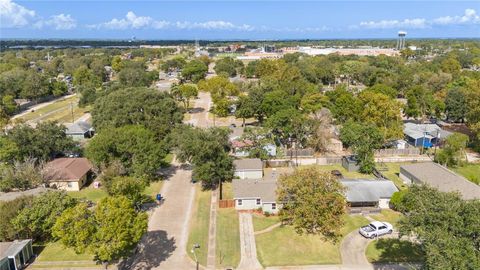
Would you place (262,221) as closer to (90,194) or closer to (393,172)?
(90,194)

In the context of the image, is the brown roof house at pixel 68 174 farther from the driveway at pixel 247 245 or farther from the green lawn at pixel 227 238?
the driveway at pixel 247 245

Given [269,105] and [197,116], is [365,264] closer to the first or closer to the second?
[269,105]

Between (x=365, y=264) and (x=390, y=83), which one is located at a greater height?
(x=390, y=83)

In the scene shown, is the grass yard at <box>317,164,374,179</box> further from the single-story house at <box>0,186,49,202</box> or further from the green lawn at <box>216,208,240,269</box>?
the single-story house at <box>0,186,49,202</box>

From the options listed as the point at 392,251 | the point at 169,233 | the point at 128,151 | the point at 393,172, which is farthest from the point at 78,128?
the point at 392,251

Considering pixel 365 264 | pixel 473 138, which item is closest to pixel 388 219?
pixel 365 264
